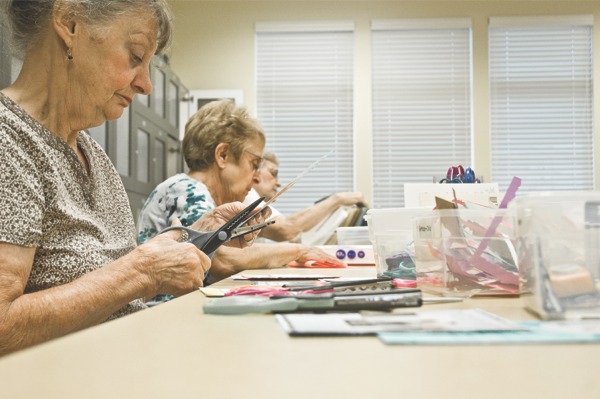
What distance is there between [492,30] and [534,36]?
0.31 m

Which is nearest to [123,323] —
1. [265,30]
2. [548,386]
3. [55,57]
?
[548,386]

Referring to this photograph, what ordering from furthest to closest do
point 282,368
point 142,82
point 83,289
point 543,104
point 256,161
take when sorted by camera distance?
point 543,104 < point 256,161 < point 142,82 < point 83,289 < point 282,368

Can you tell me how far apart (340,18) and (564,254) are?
14.1 ft

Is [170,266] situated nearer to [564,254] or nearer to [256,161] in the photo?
[564,254]

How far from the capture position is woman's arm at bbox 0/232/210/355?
930 mm

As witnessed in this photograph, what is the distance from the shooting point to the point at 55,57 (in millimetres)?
1195

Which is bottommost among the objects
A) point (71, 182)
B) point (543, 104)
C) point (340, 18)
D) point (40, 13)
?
point (71, 182)

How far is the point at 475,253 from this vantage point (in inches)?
35.1

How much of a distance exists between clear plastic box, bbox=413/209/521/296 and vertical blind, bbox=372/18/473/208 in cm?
380

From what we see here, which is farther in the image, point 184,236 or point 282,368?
point 184,236

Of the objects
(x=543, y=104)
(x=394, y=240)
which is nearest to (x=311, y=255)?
(x=394, y=240)

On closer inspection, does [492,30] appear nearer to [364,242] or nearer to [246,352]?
[364,242]

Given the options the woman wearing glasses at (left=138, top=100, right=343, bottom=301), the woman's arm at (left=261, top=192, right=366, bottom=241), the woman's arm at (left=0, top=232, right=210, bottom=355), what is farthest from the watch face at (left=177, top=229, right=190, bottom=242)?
the woman's arm at (left=261, top=192, right=366, bottom=241)

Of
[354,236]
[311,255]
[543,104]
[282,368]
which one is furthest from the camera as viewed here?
[543,104]
